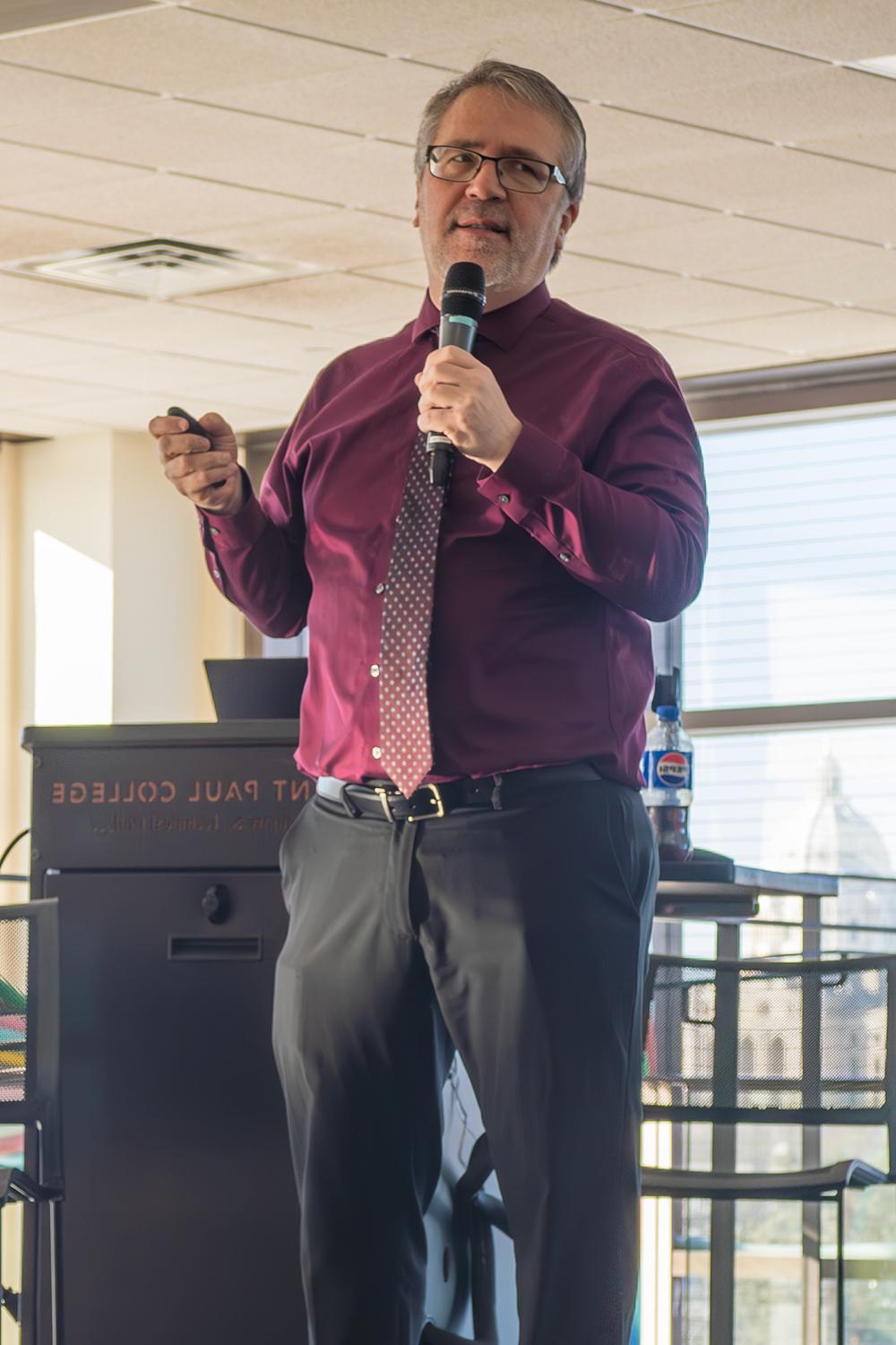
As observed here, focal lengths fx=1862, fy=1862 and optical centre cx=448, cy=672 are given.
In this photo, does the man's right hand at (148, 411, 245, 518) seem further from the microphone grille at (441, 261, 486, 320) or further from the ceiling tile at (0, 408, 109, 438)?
the ceiling tile at (0, 408, 109, 438)

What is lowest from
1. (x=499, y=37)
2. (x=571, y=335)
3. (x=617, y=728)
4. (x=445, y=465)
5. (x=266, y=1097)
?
(x=266, y=1097)

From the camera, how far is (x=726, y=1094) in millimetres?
2139

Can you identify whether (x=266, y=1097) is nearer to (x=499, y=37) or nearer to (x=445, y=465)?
(x=445, y=465)

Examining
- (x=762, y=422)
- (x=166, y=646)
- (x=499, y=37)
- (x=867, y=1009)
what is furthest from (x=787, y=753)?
(x=867, y=1009)

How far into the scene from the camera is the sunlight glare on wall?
7621 millimetres

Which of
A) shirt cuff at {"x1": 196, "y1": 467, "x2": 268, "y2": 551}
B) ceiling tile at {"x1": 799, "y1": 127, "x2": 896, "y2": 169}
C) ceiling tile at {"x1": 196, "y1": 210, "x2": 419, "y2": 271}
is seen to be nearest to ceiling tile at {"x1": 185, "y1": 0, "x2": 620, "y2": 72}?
ceiling tile at {"x1": 799, "y1": 127, "x2": 896, "y2": 169}

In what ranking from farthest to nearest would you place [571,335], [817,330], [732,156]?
[817,330], [732,156], [571,335]

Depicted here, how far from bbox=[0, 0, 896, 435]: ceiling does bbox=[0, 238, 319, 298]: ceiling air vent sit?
69 millimetres

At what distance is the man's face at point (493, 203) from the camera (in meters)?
1.63

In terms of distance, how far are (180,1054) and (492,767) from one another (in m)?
0.91

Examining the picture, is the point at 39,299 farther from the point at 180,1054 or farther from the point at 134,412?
the point at 180,1054

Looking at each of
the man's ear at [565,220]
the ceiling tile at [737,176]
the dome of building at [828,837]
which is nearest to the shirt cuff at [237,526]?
the man's ear at [565,220]

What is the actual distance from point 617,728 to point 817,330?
4893mm

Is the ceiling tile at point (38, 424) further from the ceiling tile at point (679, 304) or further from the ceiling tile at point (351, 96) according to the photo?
the ceiling tile at point (351, 96)
